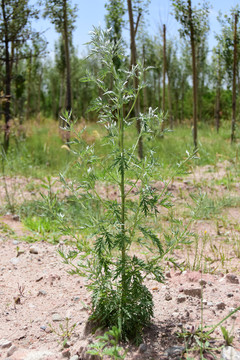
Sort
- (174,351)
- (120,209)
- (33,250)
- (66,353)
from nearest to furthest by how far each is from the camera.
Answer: (174,351)
(66,353)
(120,209)
(33,250)

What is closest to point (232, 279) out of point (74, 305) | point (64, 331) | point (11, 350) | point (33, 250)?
point (74, 305)

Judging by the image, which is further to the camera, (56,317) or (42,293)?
(42,293)

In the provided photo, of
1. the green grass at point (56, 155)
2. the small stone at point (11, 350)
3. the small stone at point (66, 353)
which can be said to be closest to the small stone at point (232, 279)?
the small stone at point (66, 353)

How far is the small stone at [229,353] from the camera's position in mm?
1879

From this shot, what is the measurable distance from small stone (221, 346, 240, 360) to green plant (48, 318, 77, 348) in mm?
968

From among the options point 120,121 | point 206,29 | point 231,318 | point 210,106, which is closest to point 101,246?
point 120,121

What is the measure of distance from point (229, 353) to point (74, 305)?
4.26 ft

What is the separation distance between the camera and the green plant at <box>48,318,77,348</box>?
238 centimetres

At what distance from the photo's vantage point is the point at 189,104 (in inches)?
1497

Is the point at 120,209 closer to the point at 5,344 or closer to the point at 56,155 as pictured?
the point at 5,344

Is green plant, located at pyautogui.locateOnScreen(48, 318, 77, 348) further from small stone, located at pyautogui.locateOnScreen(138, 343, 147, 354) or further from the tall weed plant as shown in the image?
small stone, located at pyautogui.locateOnScreen(138, 343, 147, 354)

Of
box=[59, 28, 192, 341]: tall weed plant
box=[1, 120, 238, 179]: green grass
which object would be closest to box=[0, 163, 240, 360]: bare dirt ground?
box=[59, 28, 192, 341]: tall weed plant

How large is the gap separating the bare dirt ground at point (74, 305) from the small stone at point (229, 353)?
92 mm

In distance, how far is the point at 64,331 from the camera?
2.47 meters
